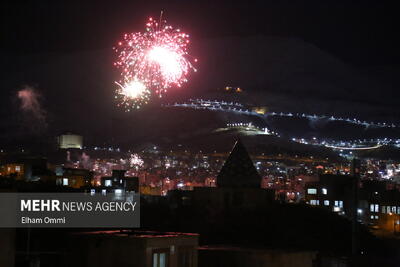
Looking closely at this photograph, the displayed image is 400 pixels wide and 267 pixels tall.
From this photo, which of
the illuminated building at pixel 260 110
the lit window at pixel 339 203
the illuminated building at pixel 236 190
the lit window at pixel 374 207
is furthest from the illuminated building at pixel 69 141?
the illuminated building at pixel 236 190

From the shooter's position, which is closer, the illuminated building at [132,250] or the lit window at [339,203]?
the illuminated building at [132,250]

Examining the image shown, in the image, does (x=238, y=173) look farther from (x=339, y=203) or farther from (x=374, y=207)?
(x=374, y=207)

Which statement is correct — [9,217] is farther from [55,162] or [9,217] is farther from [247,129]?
[247,129]

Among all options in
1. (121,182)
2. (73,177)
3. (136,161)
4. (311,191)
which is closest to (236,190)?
(121,182)

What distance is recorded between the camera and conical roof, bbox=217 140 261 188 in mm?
44875

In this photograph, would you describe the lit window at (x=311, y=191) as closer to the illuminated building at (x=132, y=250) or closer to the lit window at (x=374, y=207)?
the lit window at (x=374, y=207)

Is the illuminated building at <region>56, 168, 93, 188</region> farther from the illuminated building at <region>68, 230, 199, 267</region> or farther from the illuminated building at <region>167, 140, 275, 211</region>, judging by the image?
the illuminated building at <region>68, 230, 199, 267</region>

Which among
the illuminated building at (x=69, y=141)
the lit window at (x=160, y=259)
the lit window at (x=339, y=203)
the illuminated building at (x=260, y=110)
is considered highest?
the illuminated building at (x=260, y=110)

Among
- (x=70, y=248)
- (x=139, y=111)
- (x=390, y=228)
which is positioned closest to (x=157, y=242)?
(x=70, y=248)

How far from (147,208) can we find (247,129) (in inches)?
3629

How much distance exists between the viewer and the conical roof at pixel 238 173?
44.9 meters

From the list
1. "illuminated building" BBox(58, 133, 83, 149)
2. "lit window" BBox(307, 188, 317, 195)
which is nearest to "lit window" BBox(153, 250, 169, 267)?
"lit window" BBox(307, 188, 317, 195)

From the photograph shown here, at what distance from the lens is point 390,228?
67.2 m

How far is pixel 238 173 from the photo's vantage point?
148ft
